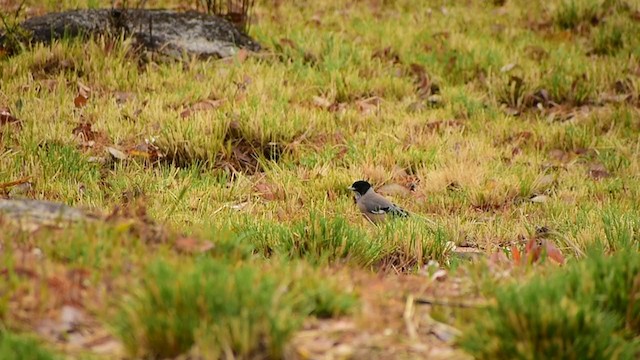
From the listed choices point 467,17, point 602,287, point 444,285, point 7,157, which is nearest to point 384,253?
point 444,285

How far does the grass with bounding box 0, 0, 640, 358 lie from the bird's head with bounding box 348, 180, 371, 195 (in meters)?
0.16

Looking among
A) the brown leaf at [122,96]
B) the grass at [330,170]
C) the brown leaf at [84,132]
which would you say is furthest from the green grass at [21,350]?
the brown leaf at [122,96]

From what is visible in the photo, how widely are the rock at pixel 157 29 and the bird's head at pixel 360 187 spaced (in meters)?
3.12

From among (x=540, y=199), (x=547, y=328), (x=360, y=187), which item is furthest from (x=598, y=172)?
(x=547, y=328)

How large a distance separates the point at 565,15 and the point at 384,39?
2.52 meters

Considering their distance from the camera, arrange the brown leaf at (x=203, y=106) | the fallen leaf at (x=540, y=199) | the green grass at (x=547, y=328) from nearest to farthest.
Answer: the green grass at (x=547, y=328) < the fallen leaf at (x=540, y=199) < the brown leaf at (x=203, y=106)

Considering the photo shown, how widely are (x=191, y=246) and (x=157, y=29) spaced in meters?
5.63

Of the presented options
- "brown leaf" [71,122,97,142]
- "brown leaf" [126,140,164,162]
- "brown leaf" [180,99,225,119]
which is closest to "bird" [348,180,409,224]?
"brown leaf" [126,140,164,162]

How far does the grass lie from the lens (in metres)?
2.32

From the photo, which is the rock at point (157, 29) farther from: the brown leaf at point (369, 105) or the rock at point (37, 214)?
the rock at point (37, 214)

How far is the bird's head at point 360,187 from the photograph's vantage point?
5.21m

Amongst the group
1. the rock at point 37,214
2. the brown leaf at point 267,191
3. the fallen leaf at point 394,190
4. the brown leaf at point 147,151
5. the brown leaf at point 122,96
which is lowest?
the brown leaf at point 267,191

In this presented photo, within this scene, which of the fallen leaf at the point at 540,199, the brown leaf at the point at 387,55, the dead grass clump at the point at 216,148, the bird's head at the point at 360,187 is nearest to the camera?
the bird's head at the point at 360,187

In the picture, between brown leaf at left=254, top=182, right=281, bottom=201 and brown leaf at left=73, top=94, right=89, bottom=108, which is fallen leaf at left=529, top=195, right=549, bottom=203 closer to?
brown leaf at left=254, top=182, right=281, bottom=201
